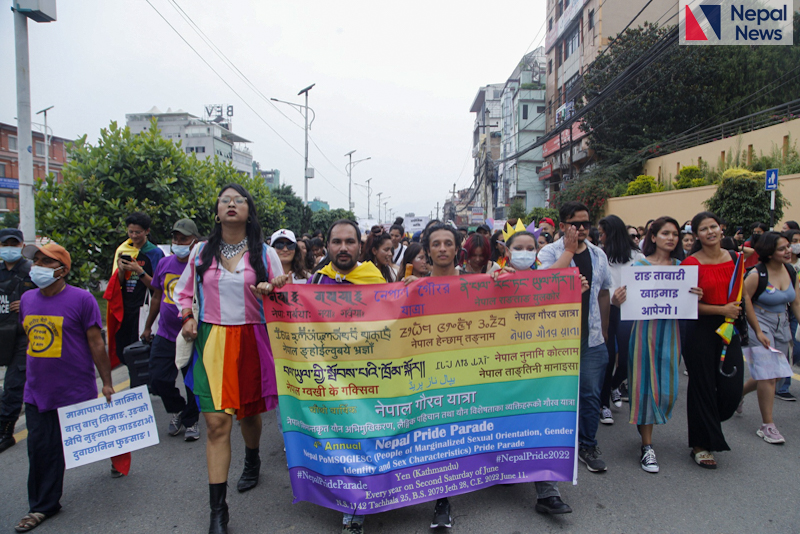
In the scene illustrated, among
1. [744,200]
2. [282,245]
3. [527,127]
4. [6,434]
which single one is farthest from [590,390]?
[527,127]

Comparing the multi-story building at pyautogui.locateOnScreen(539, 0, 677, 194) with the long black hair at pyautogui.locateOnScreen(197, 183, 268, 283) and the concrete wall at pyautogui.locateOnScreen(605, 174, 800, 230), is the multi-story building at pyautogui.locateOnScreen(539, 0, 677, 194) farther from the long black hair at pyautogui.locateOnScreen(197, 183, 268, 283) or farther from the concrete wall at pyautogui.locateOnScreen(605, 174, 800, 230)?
the long black hair at pyautogui.locateOnScreen(197, 183, 268, 283)

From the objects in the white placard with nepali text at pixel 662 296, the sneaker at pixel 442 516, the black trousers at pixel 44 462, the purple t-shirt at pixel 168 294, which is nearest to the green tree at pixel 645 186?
the white placard with nepali text at pixel 662 296

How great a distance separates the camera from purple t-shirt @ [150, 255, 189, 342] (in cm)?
415

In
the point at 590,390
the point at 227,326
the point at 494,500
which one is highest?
the point at 227,326

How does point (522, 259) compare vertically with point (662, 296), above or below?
above

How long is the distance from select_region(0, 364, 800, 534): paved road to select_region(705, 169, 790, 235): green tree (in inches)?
355

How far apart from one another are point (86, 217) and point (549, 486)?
304 inches

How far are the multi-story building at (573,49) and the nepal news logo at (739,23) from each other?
15.7 ft

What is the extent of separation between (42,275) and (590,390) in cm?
374

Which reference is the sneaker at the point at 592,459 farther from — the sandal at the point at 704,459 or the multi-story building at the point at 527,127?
the multi-story building at the point at 527,127

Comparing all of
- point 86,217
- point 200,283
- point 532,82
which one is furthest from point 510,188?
point 200,283

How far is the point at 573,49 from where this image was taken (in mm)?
37469

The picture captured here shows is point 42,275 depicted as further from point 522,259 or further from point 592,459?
point 592,459

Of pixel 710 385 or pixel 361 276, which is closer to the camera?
pixel 361 276
